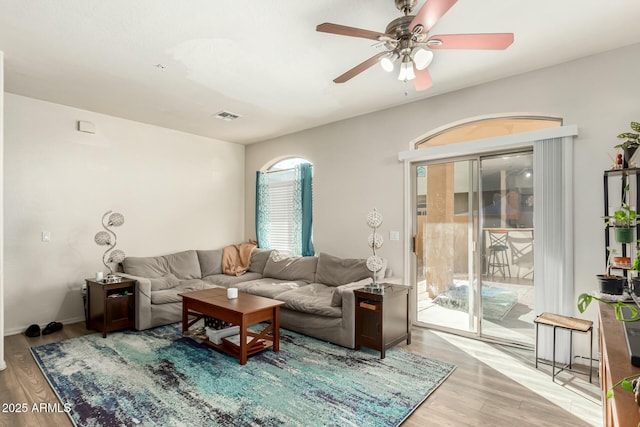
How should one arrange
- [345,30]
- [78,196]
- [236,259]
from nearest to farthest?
[345,30], [78,196], [236,259]

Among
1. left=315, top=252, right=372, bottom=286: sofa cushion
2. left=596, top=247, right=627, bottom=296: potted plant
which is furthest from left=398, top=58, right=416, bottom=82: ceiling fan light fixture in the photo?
left=315, top=252, right=372, bottom=286: sofa cushion

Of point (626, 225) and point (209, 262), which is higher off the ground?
point (626, 225)

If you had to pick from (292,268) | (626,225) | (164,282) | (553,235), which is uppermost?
(626,225)

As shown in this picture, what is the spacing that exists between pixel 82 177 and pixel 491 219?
521cm

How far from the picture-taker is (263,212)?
6.19 meters

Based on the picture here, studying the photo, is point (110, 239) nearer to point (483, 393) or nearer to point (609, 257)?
point (483, 393)

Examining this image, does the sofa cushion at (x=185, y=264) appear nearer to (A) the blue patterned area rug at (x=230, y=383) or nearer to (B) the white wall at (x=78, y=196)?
(B) the white wall at (x=78, y=196)

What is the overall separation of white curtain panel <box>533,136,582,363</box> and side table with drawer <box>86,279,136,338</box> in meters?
4.50

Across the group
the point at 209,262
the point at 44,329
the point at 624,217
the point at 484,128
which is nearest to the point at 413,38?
the point at 624,217

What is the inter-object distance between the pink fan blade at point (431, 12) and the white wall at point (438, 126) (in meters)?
1.88

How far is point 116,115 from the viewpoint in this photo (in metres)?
4.76

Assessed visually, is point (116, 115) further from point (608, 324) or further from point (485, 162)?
point (608, 324)

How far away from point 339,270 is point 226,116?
268 cm

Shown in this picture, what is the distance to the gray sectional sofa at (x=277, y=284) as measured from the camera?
364cm
